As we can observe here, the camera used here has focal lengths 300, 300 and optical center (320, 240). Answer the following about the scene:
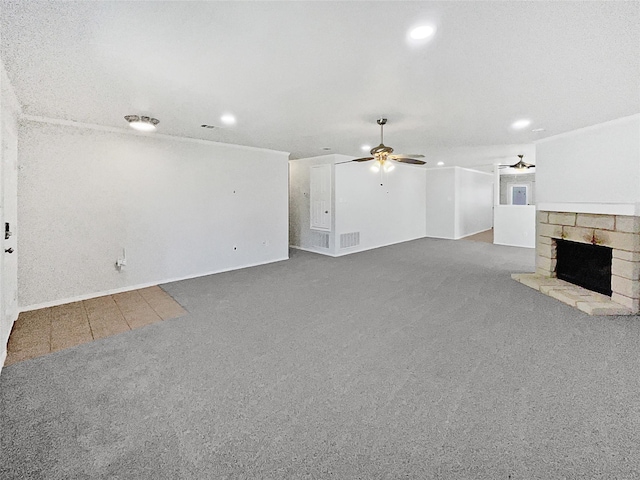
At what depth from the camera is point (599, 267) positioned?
404cm

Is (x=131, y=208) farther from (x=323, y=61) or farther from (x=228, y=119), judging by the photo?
(x=323, y=61)

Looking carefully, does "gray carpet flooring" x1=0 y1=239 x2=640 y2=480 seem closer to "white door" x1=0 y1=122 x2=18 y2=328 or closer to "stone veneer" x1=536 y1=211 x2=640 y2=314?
"stone veneer" x1=536 y1=211 x2=640 y2=314

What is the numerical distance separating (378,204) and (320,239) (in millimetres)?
2102

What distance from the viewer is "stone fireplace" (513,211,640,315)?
3479 mm

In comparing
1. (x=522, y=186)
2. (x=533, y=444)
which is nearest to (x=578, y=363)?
(x=533, y=444)

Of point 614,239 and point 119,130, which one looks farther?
point 119,130

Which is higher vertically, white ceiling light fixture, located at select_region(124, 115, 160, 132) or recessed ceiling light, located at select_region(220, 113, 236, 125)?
recessed ceiling light, located at select_region(220, 113, 236, 125)

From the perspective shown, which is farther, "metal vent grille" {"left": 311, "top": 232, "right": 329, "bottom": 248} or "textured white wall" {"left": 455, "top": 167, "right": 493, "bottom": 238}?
"textured white wall" {"left": 455, "top": 167, "right": 493, "bottom": 238}

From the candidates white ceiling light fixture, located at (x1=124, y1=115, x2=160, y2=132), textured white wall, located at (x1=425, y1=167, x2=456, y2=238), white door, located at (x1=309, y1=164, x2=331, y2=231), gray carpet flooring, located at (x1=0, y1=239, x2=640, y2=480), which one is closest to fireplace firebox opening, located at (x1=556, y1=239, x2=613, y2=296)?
gray carpet flooring, located at (x1=0, y1=239, x2=640, y2=480)

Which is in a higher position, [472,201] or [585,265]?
[472,201]

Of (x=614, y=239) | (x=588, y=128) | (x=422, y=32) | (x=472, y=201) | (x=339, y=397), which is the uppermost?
(x=588, y=128)

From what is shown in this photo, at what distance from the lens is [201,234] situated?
5.38 meters

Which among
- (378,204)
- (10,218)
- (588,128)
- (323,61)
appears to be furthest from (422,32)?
(378,204)

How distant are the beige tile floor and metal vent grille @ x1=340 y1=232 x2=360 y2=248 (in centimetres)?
418
